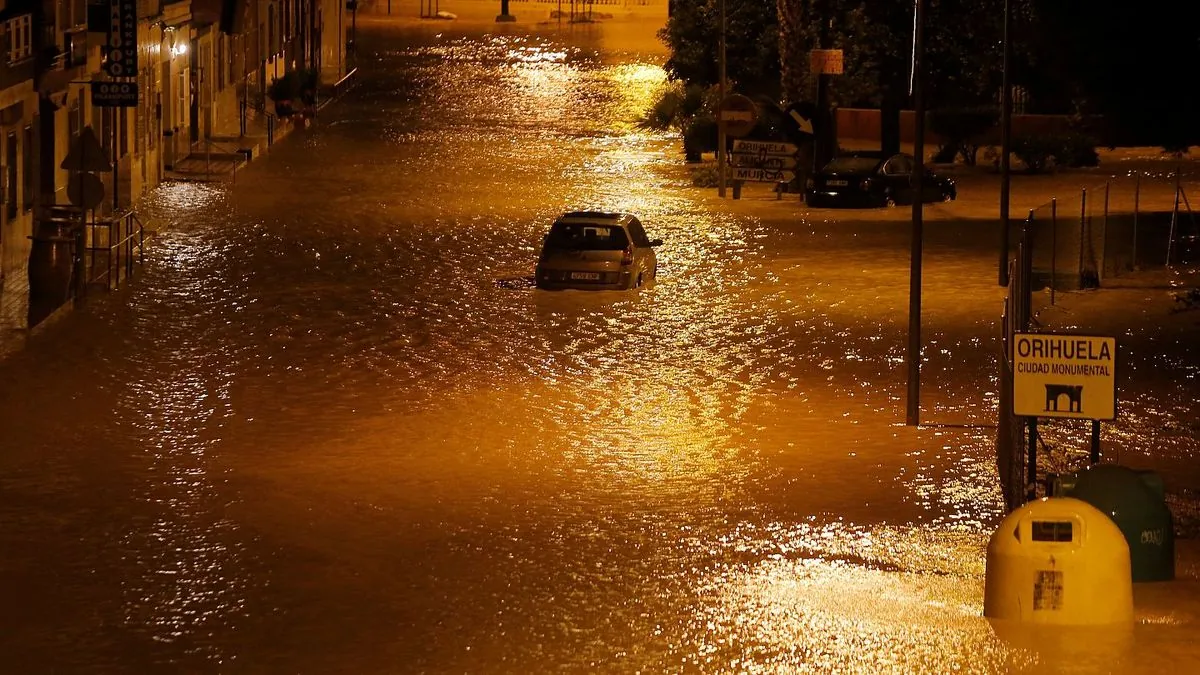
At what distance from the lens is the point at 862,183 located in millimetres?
40781

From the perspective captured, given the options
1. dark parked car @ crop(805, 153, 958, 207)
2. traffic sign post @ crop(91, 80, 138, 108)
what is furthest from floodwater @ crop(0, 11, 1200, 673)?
dark parked car @ crop(805, 153, 958, 207)

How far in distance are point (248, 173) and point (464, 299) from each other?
17301 mm

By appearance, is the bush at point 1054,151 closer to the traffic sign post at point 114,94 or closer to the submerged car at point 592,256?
the submerged car at point 592,256

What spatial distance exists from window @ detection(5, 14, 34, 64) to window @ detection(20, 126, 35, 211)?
1.41 m

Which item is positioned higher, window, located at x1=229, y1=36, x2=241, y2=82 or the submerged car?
window, located at x1=229, y1=36, x2=241, y2=82

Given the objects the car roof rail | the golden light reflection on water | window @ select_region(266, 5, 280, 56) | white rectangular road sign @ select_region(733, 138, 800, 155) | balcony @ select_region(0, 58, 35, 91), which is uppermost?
window @ select_region(266, 5, 280, 56)

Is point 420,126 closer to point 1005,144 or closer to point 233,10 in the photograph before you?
point 233,10

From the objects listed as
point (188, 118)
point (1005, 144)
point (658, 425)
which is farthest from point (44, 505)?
point (188, 118)

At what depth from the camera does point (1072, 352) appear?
48.3 ft

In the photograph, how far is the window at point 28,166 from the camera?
3262cm

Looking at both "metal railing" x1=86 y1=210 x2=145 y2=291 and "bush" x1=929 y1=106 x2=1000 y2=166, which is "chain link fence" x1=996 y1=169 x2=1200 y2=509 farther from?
"metal railing" x1=86 y1=210 x2=145 y2=291

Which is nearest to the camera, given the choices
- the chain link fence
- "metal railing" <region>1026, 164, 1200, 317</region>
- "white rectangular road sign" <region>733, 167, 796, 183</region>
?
the chain link fence

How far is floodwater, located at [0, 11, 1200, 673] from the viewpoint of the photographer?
13.2 meters

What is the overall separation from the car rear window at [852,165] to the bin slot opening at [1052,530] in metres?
28.4
